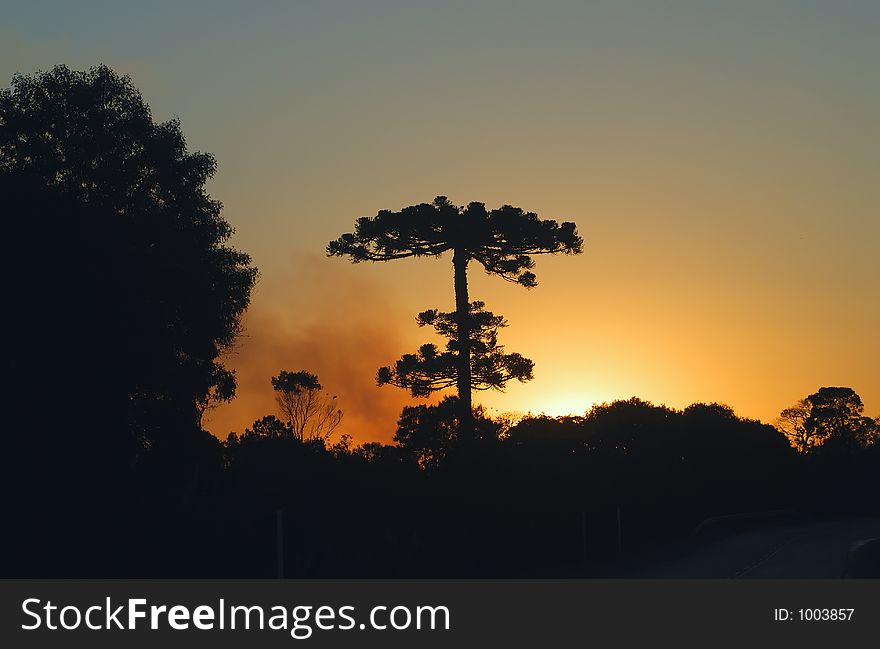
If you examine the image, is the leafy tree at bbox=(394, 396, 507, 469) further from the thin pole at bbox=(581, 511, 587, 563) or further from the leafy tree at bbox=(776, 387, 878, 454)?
the leafy tree at bbox=(776, 387, 878, 454)

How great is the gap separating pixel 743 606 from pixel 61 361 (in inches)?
585

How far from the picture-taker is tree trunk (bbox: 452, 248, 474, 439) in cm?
5378

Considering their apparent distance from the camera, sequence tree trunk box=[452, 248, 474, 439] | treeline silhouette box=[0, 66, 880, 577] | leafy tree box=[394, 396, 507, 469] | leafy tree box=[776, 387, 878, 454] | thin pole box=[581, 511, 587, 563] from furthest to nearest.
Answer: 1. leafy tree box=[776, 387, 878, 454]
2. tree trunk box=[452, 248, 474, 439]
3. leafy tree box=[394, 396, 507, 469]
4. thin pole box=[581, 511, 587, 563]
5. treeline silhouette box=[0, 66, 880, 577]

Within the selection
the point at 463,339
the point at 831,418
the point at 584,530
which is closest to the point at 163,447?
the point at 584,530

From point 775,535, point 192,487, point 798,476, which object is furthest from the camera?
point 798,476

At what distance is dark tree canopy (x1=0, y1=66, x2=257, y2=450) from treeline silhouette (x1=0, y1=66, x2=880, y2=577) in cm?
5

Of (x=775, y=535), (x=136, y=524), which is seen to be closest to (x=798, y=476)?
(x=775, y=535)

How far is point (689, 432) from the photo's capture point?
7781 cm

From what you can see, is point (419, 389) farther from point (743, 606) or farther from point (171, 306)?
point (743, 606)

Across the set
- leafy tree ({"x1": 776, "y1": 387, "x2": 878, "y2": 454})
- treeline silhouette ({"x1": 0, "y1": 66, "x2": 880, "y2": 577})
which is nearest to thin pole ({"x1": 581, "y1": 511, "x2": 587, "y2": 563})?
treeline silhouette ({"x1": 0, "y1": 66, "x2": 880, "y2": 577})

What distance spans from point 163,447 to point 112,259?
5.62 meters

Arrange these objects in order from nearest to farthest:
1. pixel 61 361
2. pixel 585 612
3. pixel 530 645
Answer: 1. pixel 530 645
2. pixel 585 612
3. pixel 61 361

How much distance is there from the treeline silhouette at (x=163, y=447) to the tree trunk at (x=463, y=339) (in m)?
8.36

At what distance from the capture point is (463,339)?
182 ft
